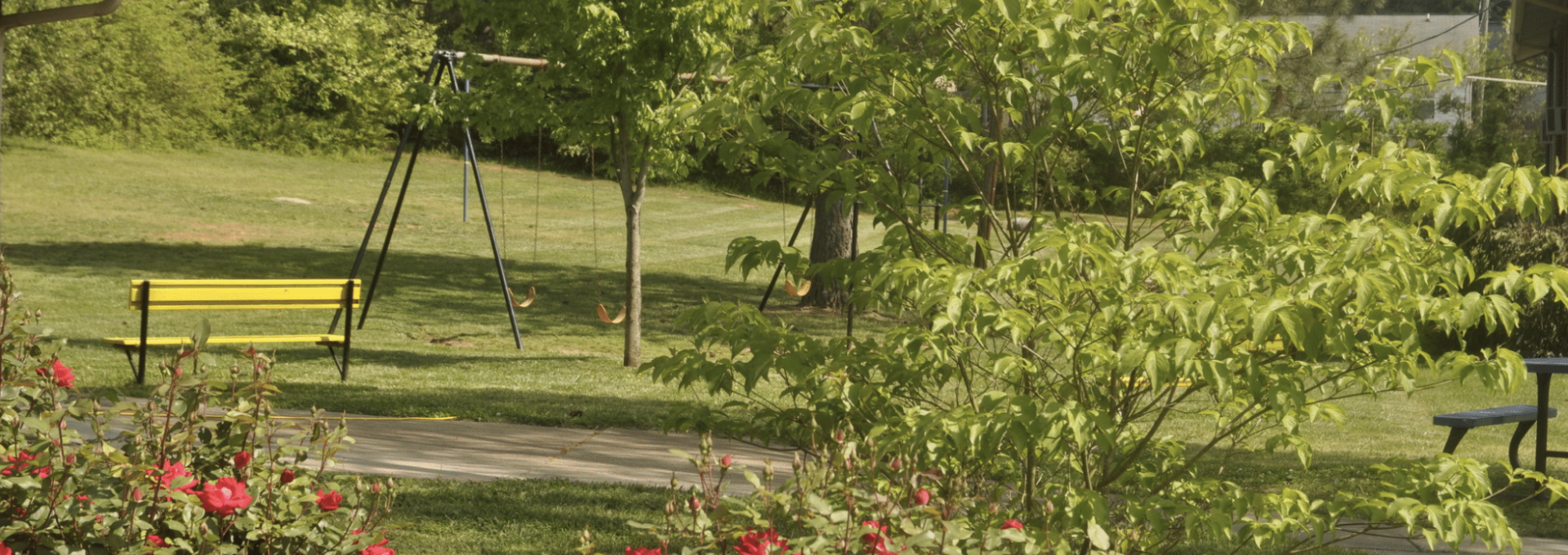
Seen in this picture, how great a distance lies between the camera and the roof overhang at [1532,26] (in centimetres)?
1571

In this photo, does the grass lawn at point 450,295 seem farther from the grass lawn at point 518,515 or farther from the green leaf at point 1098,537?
the green leaf at point 1098,537

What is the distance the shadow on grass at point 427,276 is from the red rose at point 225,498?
11.9m

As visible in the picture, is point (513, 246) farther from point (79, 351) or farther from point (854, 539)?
point (854, 539)

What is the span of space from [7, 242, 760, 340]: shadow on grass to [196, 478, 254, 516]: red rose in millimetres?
11912

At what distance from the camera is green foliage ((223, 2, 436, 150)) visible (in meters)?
33.2

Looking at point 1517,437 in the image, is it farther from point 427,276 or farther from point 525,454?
point 427,276

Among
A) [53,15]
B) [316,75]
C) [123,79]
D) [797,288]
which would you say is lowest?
[797,288]

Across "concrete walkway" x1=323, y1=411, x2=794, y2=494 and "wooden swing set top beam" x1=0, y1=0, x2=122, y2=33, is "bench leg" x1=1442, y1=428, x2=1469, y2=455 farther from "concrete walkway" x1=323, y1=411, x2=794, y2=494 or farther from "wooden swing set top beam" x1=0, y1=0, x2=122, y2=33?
"wooden swing set top beam" x1=0, y1=0, x2=122, y2=33

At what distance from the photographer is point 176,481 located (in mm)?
2559

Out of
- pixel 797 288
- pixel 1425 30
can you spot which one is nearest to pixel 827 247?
pixel 797 288

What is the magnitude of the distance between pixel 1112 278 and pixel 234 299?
25.3 feet

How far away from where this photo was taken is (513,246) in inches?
920

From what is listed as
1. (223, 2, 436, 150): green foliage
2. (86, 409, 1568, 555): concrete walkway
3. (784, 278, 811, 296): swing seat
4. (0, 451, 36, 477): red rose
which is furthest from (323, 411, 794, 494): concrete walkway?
(223, 2, 436, 150): green foliage

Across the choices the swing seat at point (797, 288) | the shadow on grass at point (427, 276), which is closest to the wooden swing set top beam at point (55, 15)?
the swing seat at point (797, 288)
